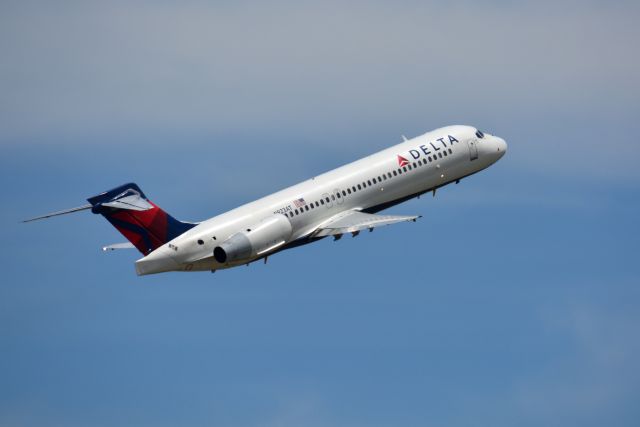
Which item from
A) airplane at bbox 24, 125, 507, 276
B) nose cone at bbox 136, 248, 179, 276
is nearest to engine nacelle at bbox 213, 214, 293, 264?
airplane at bbox 24, 125, 507, 276

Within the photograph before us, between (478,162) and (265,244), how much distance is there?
21896 mm

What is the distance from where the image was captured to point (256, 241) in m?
96.7

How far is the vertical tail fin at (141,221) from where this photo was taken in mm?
97312

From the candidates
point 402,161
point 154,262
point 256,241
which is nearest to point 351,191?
point 402,161

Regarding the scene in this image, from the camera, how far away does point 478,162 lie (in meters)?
113

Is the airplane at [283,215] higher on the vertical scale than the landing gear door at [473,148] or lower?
lower

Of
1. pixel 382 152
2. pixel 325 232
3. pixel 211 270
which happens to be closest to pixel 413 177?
pixel 382 152

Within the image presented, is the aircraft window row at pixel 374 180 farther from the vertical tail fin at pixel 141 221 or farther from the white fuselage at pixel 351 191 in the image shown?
the vertical tail fin at pixel 141 221

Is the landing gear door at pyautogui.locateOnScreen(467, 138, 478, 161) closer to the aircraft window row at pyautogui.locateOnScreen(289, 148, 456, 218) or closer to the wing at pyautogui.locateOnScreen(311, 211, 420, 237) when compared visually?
the aircraft window row at pyautogui.locateOnScreen(289, 148, 456, 218)

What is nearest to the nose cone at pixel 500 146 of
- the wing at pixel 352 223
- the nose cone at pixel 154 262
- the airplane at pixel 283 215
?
the airplane at pixel 283 215

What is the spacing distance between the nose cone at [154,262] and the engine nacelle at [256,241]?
280 cm

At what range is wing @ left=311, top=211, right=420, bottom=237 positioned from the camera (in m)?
99.5

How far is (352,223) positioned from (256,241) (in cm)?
707

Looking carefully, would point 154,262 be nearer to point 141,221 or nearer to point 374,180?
point 141,221
